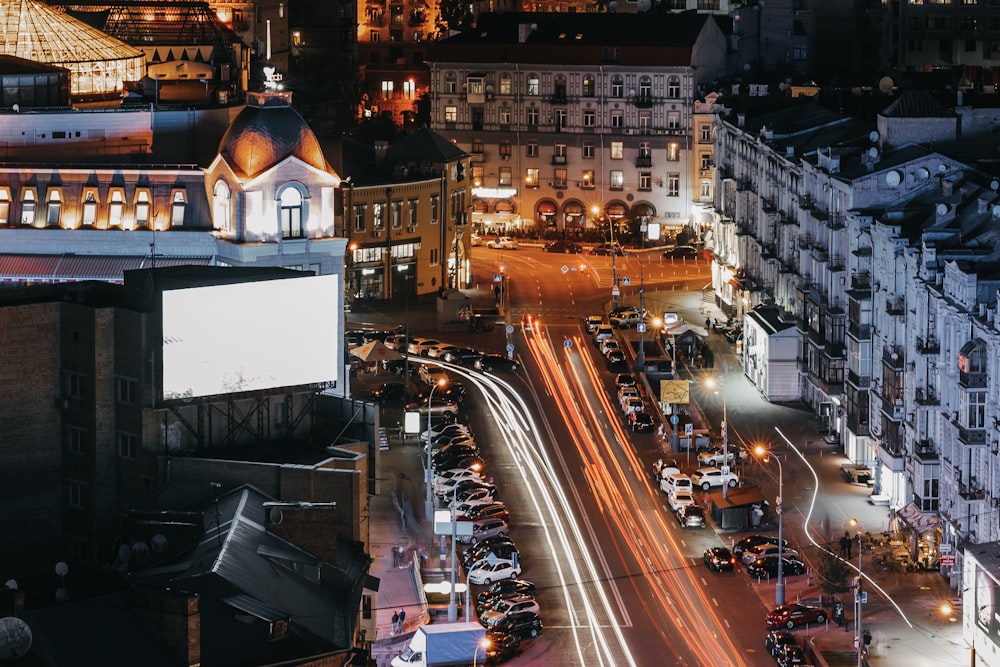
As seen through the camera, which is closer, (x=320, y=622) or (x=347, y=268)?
(x=320, y=622)

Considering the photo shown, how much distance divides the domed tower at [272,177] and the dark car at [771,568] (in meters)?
33.2

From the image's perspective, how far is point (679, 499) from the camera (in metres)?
142

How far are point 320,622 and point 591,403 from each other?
6602 cm

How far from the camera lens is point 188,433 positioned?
397ft

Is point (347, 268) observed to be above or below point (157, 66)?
below

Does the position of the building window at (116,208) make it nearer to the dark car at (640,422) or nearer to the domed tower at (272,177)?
the domed tower at (272,177)

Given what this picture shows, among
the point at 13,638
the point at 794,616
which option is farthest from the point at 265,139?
the point at 13,638

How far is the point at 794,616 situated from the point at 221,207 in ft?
148

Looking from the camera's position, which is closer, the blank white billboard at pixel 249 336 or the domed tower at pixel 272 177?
the blank white billboard at pixel 249 336

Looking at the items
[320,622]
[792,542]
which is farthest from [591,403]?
[320,622]

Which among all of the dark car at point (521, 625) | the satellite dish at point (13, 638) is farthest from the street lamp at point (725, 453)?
the satellite dish at point (13, 638)

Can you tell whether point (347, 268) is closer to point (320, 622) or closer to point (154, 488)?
point (154, 488)

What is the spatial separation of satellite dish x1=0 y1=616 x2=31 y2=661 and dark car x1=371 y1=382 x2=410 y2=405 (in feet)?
250

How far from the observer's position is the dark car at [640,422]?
159 m
